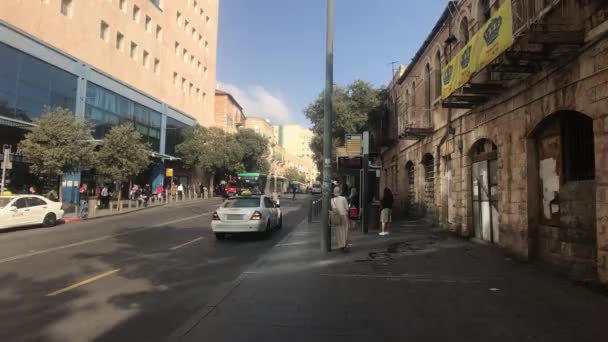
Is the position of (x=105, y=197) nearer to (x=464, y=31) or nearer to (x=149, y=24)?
(x=149, y=24)

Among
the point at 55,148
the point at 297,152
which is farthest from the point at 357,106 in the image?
the point at 297,152

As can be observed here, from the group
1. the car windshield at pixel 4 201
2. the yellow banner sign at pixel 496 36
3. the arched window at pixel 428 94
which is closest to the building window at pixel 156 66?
the car windshield at pixel 4 201

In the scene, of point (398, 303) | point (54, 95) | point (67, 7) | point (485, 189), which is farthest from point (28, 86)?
point (398, 303)

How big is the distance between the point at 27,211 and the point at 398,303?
1667cm

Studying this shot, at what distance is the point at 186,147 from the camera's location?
140 ft

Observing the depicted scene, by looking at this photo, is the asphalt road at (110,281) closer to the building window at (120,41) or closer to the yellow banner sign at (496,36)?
the yellow banner sign at (496,36)

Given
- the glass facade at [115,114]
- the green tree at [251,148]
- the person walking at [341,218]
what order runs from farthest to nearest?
the green tree at [251,148] < the glass facade at [115,114] < the person walking at [341,218]

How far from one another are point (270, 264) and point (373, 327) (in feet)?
14.0

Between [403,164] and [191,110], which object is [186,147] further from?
[403,164]

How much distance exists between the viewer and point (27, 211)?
1688 centimetres

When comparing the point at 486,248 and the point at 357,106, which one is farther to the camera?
the point at 357,106

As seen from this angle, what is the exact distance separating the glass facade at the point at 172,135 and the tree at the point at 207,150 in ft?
2.51

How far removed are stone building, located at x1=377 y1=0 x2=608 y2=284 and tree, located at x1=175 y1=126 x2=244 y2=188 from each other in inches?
1177

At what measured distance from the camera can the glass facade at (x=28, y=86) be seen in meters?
22.1
